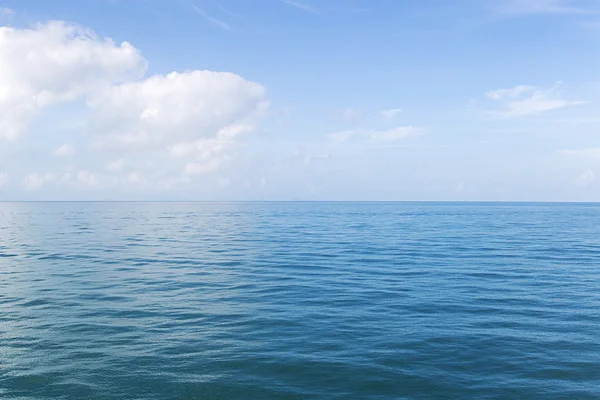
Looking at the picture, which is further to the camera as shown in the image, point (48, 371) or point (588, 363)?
point (588, 363)

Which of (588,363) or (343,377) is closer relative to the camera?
(343,377)

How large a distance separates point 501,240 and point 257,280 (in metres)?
46.9

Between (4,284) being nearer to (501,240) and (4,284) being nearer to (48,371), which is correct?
(48,371)

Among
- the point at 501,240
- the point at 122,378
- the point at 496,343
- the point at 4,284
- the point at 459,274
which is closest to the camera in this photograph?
the point at 122,378

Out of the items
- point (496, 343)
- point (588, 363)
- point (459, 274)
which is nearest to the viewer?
point (588, 363)

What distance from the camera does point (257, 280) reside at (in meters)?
36.7

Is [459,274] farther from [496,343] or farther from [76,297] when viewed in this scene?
[76,297]

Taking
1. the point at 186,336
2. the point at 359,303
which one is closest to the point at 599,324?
the point at 359,303

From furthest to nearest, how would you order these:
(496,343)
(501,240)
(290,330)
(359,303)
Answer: (501,240) < (359,303) < (290,330) < (496,343)

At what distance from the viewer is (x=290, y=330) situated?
22.8 metres

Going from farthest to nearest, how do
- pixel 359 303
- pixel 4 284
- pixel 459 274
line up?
pixel 459 274, pixel 4 284, pixel 359 303

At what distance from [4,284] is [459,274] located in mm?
36335

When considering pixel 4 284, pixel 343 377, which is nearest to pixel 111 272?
pixel 4 284

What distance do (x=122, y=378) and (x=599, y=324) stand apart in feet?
75.6
